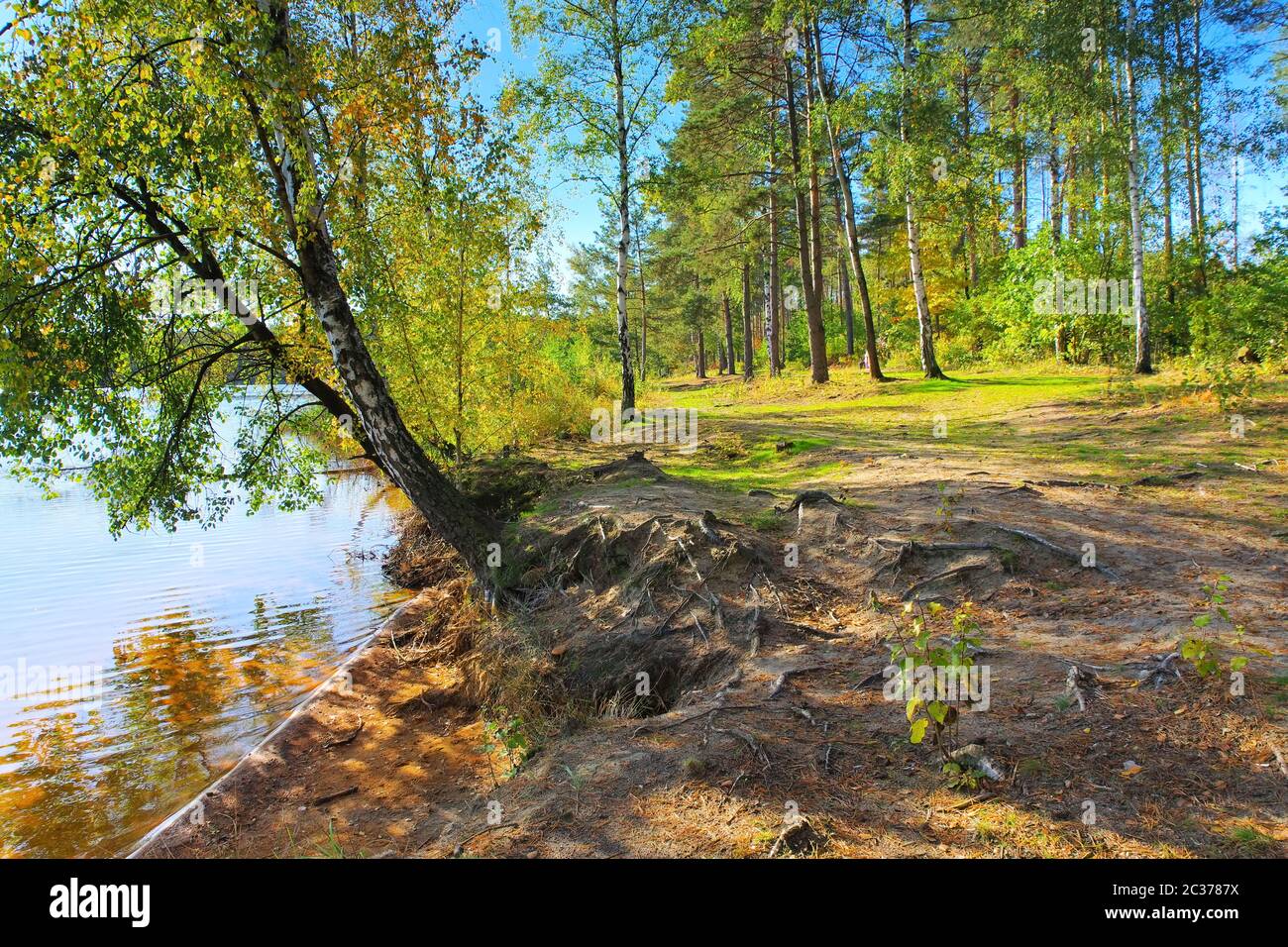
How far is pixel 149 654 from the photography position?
8.68 meters

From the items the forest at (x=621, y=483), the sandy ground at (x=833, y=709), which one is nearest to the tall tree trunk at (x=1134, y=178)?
the forest at (x=621, y=483)

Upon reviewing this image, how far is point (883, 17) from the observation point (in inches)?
734

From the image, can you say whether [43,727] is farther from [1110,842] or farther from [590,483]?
[1110,842]

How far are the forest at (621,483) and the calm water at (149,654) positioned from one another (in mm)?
669

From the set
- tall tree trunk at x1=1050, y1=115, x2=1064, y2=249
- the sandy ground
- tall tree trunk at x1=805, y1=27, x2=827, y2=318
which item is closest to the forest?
the sandy ground

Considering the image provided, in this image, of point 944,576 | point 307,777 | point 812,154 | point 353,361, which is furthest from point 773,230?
point 307,777

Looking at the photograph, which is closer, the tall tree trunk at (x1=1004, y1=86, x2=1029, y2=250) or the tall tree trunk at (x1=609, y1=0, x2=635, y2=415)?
the tall tree trunk at (x1=609, y1=0, x2=635, y2=415)

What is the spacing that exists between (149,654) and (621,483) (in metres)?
6.55

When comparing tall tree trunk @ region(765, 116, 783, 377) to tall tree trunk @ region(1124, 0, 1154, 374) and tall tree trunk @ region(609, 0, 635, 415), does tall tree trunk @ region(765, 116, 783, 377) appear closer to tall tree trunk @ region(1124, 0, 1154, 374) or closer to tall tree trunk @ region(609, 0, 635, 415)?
tall tree trunk @ region(609, 0, 635, 415)

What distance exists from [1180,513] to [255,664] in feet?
34.6

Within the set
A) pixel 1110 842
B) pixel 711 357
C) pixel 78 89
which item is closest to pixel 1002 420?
pixel 1110 842

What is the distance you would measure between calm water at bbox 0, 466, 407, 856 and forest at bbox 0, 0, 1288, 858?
0.67m

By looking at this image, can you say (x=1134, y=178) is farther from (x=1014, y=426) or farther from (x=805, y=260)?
(x=805, y=260)

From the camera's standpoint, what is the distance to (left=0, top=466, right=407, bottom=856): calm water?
18.7ft
